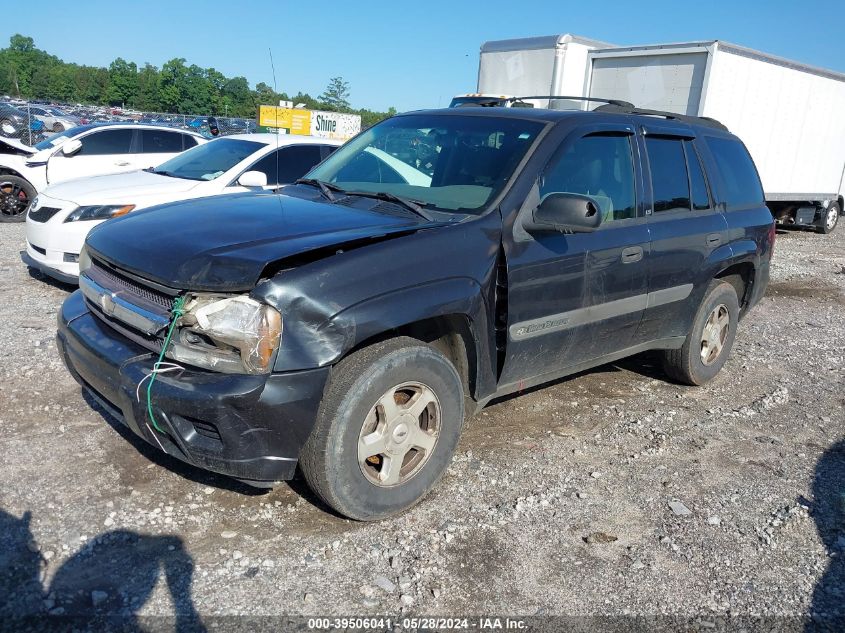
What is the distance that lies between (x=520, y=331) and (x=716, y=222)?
2.15 meters

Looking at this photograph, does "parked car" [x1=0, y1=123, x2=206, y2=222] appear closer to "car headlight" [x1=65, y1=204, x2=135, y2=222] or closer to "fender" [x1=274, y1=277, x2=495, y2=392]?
"car headlight" [x1=65, y1=204, x2=135, y2=222]

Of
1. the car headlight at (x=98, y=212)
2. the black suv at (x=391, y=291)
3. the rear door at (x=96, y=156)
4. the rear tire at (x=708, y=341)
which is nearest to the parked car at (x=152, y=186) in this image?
the car headlight at (x=98, y=212)

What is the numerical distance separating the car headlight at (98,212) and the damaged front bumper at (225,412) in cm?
415

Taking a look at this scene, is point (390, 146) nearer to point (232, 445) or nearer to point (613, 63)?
point (232, 445)

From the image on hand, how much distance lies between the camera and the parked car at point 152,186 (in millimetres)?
6594

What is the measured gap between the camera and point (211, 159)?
7797 millimetres

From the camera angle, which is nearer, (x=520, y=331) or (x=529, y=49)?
(x=520, y=331)

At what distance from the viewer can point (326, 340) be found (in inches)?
110

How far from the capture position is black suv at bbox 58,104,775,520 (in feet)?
9.13

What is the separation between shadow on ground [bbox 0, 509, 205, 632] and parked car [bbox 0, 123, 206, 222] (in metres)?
8.56

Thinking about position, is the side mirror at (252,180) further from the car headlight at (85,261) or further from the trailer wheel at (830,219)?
the trailer wheel at (830,219)

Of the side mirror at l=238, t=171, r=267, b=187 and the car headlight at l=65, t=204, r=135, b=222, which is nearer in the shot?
the side mirror at l=238, t=171, r=267, b=187

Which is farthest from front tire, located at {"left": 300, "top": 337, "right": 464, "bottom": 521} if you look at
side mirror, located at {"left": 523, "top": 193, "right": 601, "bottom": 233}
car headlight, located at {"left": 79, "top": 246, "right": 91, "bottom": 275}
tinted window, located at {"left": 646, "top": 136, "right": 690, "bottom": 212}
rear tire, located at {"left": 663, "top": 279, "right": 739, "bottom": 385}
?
rear tire, located at {"left": 663, "top": 279, "right": 739, "bottom": 385}

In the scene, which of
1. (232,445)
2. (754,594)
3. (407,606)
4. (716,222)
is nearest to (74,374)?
(232,445)
